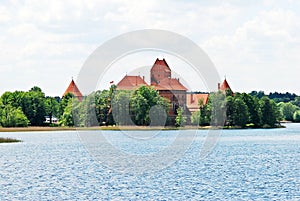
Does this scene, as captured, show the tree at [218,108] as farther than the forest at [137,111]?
Yes

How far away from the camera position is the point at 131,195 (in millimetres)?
28828

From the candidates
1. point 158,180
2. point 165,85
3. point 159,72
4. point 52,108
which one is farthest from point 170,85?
point 158,180

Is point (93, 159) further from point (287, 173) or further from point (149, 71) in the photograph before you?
point (149, 71)

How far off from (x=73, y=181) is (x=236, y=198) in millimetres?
11089

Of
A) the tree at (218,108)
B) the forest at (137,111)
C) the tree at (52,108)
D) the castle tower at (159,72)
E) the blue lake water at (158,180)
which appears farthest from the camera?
the castle tower at (159,72)

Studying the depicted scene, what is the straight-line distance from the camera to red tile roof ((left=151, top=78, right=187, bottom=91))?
157000 mm

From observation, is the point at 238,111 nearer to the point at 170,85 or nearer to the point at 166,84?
the point at 166,84

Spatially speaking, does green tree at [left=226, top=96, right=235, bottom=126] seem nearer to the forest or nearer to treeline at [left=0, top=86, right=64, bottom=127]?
the forest

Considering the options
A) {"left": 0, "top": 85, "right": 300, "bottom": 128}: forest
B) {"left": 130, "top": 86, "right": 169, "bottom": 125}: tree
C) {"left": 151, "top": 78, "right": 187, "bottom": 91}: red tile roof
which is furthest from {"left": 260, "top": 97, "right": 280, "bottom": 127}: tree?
{"left": 151, "top": 78, "right": 187, "bottom": 91}: red tile roof

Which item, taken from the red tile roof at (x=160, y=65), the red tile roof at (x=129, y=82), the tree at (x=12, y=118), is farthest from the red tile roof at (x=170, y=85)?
the tree at (x=12, y=118)

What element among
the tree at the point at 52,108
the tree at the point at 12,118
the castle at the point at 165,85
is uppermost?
the castle at the point at 165,85

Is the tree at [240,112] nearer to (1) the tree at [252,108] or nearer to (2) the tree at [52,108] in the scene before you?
(1) the tree at [252,108]

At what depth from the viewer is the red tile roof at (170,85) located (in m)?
157

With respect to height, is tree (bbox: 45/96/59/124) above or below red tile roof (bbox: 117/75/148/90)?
below
